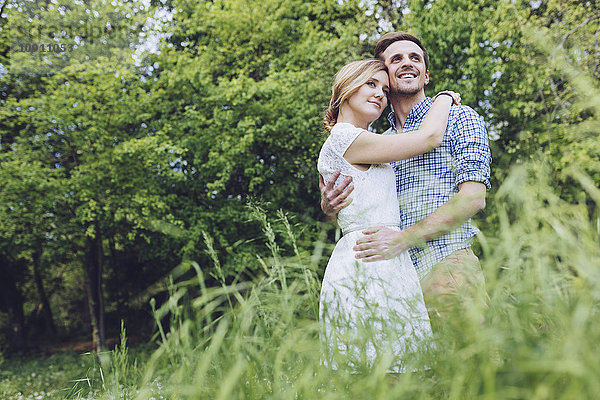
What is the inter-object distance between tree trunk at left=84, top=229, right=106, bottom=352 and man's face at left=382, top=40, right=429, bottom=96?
11.9 metres

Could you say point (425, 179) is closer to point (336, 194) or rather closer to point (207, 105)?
point (336, 194)

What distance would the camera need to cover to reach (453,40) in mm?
11477

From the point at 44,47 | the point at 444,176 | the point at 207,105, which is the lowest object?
the point at 444,176

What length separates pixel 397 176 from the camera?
280 cm

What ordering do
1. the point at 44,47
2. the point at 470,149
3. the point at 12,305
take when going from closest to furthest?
the point at 470,149 → the point at 44,47 → the point at 12,305

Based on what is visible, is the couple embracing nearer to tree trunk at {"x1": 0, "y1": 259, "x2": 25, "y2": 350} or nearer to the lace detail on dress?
the lace detail on dress

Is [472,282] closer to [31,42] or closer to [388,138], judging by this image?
[388,138]

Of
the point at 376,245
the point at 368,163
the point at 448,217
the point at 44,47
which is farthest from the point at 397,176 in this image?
the point at 44,47

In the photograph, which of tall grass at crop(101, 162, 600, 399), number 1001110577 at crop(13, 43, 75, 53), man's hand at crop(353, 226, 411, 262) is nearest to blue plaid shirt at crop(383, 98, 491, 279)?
man's hand at crop(353, 226, 411, 262)

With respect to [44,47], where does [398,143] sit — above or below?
below

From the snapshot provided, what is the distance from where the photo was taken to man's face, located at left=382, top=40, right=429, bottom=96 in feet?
9.20

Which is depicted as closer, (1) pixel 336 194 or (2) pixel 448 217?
(2) pixel 448 217

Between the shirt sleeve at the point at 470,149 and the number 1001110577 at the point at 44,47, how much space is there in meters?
10.9

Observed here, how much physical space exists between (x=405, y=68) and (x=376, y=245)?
1.02 metres
